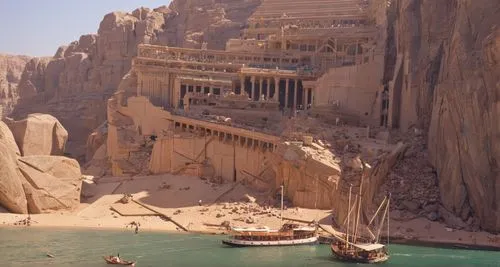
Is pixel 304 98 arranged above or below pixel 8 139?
above

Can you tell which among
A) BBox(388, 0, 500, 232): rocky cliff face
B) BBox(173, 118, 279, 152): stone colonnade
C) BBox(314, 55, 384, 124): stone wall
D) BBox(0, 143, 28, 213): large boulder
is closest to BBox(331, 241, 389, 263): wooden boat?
BBox(388, 0, 500, 232): rocky cliff face

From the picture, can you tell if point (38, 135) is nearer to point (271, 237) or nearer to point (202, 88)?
point (202, 88)

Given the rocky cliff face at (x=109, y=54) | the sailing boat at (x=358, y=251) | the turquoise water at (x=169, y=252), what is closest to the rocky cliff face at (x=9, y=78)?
the rocky cliff face at (x=109, y=54)

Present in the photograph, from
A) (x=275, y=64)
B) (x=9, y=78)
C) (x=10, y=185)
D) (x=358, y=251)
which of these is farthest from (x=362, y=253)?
(x=9, y=78)

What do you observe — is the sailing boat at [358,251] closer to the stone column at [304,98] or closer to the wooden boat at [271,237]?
the wooden boat at [271,237]

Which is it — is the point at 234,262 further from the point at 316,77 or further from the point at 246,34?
the point at 246,34

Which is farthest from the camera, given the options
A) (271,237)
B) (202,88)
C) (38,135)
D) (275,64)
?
(275,64)
